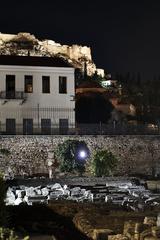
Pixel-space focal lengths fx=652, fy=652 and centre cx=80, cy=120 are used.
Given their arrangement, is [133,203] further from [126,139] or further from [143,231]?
[126,139]

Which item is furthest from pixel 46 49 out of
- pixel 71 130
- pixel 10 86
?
pixel 71 130

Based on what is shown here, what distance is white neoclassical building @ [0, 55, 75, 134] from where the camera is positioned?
48.8 meters

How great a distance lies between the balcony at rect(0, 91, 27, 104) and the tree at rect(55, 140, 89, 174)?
5.60 m

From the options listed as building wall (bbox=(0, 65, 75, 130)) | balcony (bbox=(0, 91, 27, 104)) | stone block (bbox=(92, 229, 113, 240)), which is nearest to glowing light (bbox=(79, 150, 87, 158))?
building wall (bbox=(0, 65, 75, 130))

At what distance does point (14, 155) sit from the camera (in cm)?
Answer: 4497

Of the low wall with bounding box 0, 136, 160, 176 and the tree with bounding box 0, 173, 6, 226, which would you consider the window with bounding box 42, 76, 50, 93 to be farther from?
the tree with bounding box 0, 173, 6, 226

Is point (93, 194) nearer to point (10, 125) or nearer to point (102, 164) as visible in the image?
point (102, 164)

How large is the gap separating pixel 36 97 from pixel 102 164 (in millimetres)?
8718

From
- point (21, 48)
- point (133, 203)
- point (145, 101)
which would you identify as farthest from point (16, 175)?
point (21, 48)

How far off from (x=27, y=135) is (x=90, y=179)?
21.8ft

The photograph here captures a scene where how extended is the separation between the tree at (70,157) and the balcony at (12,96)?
5.60m

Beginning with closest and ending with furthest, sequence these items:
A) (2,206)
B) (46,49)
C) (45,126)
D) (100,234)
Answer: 1. (2,206)
2. (100,234)
3. (45,126)
4. (46,49)

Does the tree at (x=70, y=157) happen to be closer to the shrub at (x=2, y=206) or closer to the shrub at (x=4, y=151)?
the shrub at (x=4, y=151)

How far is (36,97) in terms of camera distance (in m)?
50.0
